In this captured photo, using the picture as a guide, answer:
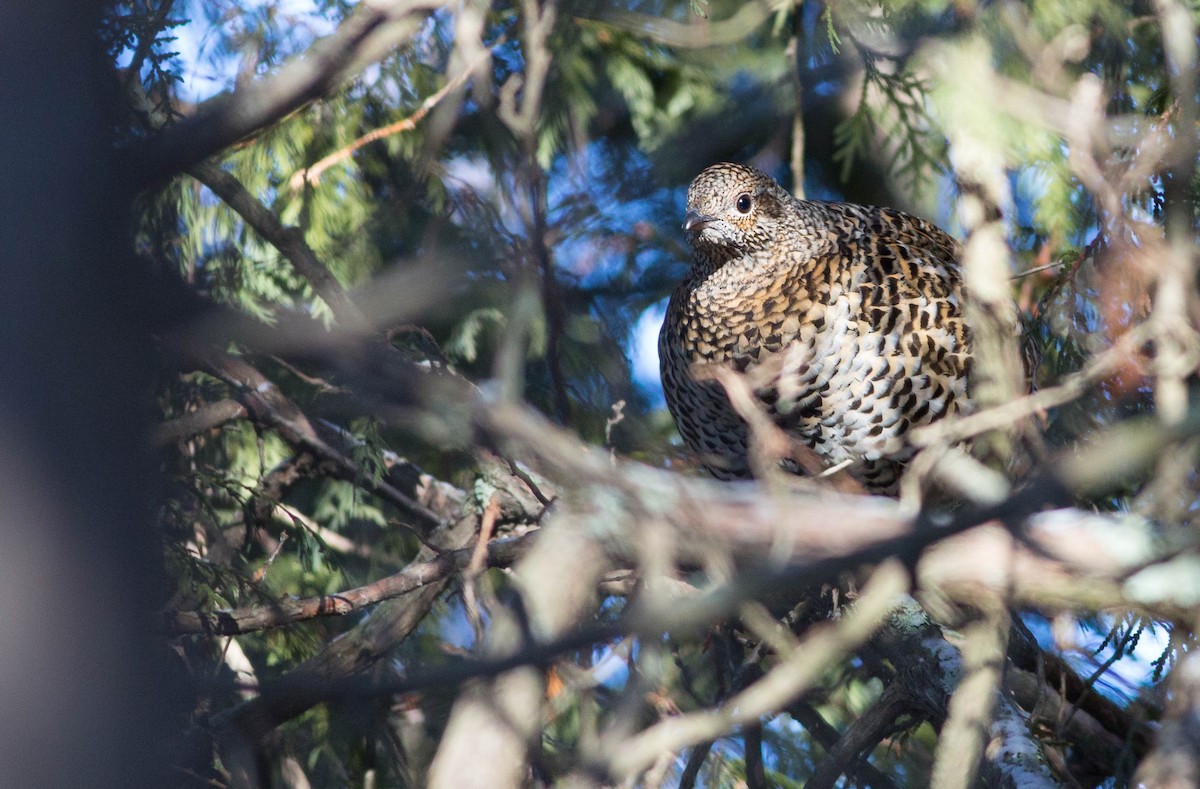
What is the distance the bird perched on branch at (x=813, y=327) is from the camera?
314 centimetres

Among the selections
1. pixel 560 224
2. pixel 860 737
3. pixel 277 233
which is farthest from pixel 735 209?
pixel 860 737

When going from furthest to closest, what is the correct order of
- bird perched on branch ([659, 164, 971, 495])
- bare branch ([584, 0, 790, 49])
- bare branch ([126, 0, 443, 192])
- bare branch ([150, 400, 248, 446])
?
bare branch ([584, 0, 790, 49]) < bird perched on branch ([659, 164, 971, 495]) < bare branch ([150, 400, 248, 446]) < bare branch ([126, 0, 443, 192])

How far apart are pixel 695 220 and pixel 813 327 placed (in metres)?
0.53

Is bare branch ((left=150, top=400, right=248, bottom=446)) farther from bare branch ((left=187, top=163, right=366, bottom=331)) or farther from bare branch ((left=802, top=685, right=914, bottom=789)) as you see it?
bare branch ((left=802, top=685, right=914, bottom=789))

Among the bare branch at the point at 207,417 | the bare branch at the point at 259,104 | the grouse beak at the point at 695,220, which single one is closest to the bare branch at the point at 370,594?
the bare branch at the point at 207,417

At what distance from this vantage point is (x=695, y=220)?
11.3 ft

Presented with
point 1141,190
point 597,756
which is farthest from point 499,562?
point 1141,190

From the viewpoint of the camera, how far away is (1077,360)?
2814 mm

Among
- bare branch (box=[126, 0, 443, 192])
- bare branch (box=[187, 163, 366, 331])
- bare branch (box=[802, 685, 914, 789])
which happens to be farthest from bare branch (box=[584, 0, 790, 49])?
bare branch (box=[802, 685, 914, 789])

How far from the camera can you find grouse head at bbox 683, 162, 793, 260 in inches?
137

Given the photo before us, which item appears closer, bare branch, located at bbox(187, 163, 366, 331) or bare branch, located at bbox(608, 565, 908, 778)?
bare branch, located at bbox(608, 565, 908, 778)

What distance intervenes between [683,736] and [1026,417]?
933 mm

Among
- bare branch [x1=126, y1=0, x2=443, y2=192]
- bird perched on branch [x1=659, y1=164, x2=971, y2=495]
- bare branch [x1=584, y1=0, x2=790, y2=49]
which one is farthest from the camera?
bare branch [x1=584, y1=0, x2=790, y2=49]

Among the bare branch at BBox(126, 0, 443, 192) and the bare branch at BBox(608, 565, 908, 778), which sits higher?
the bare branch at BBox(126, 0, 443, 192)
